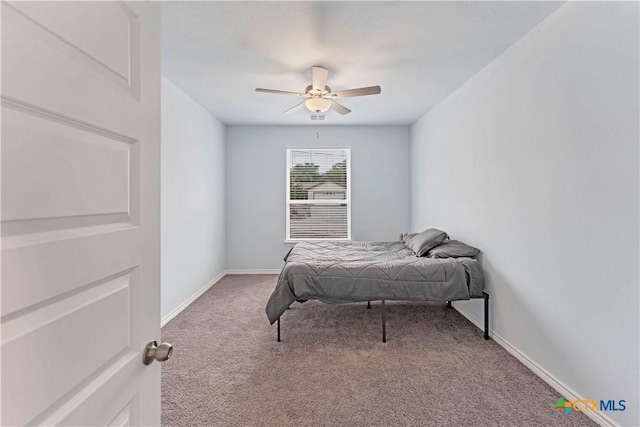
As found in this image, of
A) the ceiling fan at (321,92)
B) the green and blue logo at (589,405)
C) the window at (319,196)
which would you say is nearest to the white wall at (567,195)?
the green and blue logo at (589,405)

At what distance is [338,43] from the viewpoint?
2.41 meters

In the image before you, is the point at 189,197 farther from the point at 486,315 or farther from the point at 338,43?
the point at 486,315

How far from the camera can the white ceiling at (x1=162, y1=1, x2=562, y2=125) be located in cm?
200

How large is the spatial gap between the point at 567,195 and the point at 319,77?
2.12m

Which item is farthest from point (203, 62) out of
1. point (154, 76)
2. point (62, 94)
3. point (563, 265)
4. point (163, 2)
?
point (563, 265)

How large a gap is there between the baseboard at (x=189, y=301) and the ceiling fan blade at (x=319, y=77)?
256cm

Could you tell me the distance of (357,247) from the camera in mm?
3893

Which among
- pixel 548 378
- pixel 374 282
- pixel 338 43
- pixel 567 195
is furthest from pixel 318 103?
pixel 548 378

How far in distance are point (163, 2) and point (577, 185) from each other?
9.23 ft

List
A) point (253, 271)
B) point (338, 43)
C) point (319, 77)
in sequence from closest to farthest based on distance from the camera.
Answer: point (338, 43), point (319, 77), point (253, 271)

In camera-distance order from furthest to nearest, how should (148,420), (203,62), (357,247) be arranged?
(357,247), (203,62), (148,420)

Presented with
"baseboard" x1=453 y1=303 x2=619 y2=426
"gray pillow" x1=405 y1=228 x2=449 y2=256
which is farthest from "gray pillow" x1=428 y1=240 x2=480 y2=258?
"baseboard" x1=453 y1=303 x2=619 y2=426

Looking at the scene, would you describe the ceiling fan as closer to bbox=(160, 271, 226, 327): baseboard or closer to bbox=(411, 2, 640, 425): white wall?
bbox=(411, 2, 640, 425): white wall

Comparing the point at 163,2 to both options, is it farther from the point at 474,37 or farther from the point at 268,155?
the point at 268,155
